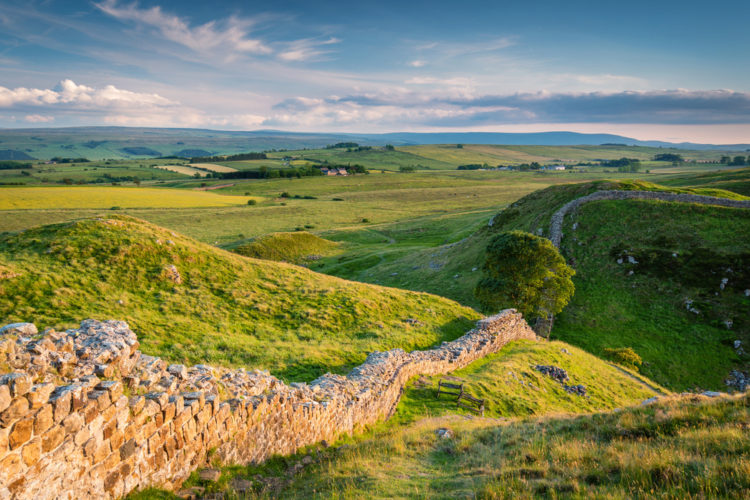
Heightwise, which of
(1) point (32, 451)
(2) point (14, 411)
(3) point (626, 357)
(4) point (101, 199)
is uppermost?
(2) point (14, 411)

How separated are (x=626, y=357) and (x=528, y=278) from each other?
29.7 feet

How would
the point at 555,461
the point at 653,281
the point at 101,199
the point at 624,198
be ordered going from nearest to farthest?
the point at 555,461, the point at 653,281, the point at 624,198, the point at 101,199

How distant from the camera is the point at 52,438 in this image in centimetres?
609

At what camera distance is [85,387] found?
262 inches

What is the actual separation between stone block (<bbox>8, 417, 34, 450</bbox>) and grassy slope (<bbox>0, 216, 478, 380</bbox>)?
10.5 meters

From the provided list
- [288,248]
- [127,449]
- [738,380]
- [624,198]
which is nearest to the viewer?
[127,449]

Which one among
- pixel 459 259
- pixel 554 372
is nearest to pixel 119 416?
pixel 554 372

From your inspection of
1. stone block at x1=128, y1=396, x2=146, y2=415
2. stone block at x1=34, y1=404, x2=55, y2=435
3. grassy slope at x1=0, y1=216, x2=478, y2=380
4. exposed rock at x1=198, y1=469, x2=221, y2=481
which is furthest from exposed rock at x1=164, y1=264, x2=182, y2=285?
stone block at x1=34, y1=404, x2=55, y2=435

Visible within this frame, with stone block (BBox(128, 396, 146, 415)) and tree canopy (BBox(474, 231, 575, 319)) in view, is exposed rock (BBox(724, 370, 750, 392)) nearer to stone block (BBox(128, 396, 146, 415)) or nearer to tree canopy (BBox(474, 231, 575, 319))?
tree canopy (BBox(474, 231, 575, 319))

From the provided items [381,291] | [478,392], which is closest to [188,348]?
[478,392]

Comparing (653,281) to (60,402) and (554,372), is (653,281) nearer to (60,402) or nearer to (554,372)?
(554,372)

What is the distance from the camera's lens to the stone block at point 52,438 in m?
5.99

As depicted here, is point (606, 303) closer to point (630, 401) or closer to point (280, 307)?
point (630, 401)

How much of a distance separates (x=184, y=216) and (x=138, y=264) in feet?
252
